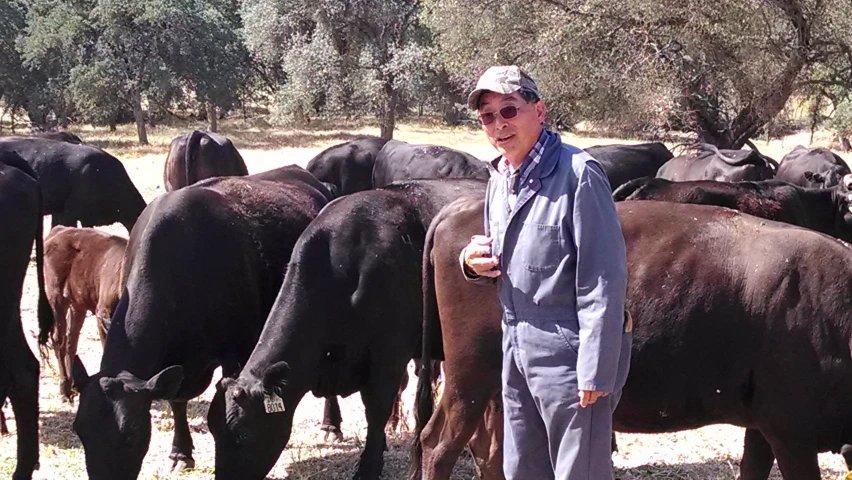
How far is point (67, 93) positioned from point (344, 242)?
29154mm

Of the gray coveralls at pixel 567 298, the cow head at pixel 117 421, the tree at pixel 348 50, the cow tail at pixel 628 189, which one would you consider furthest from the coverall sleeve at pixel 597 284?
the tree at pixel 348 50

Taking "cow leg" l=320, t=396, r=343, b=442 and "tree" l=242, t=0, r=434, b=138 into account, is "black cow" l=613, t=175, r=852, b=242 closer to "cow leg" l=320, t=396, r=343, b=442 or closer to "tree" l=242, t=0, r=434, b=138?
"cow leg" l=320, t=396, r=343, b=442

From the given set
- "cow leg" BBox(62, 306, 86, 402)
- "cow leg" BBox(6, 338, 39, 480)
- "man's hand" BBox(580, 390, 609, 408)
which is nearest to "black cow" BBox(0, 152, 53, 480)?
"cow leg" BBox(6, 338, 39, 480)

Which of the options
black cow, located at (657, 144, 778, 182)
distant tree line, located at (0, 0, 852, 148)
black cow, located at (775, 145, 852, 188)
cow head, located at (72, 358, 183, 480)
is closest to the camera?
cow head, located at (72, 358, 183, 480)

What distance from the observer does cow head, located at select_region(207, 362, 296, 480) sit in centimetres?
446

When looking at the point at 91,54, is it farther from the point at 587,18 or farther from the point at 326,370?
the point at 326,370

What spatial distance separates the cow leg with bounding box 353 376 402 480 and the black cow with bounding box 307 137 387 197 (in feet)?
26.9

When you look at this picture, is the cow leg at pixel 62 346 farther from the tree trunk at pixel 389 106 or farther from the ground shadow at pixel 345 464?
the tree trunk at pixel 389 106

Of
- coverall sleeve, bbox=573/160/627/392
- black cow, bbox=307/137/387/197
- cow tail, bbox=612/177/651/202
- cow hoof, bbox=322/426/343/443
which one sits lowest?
cow hoof, bbox=322/426/343/443

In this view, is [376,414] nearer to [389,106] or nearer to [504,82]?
[504,82]

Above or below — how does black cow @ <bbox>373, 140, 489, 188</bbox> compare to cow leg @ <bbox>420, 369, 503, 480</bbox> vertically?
above

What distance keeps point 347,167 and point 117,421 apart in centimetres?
936

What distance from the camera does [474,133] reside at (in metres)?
34.8

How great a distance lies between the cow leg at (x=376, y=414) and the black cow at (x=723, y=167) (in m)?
6.69
